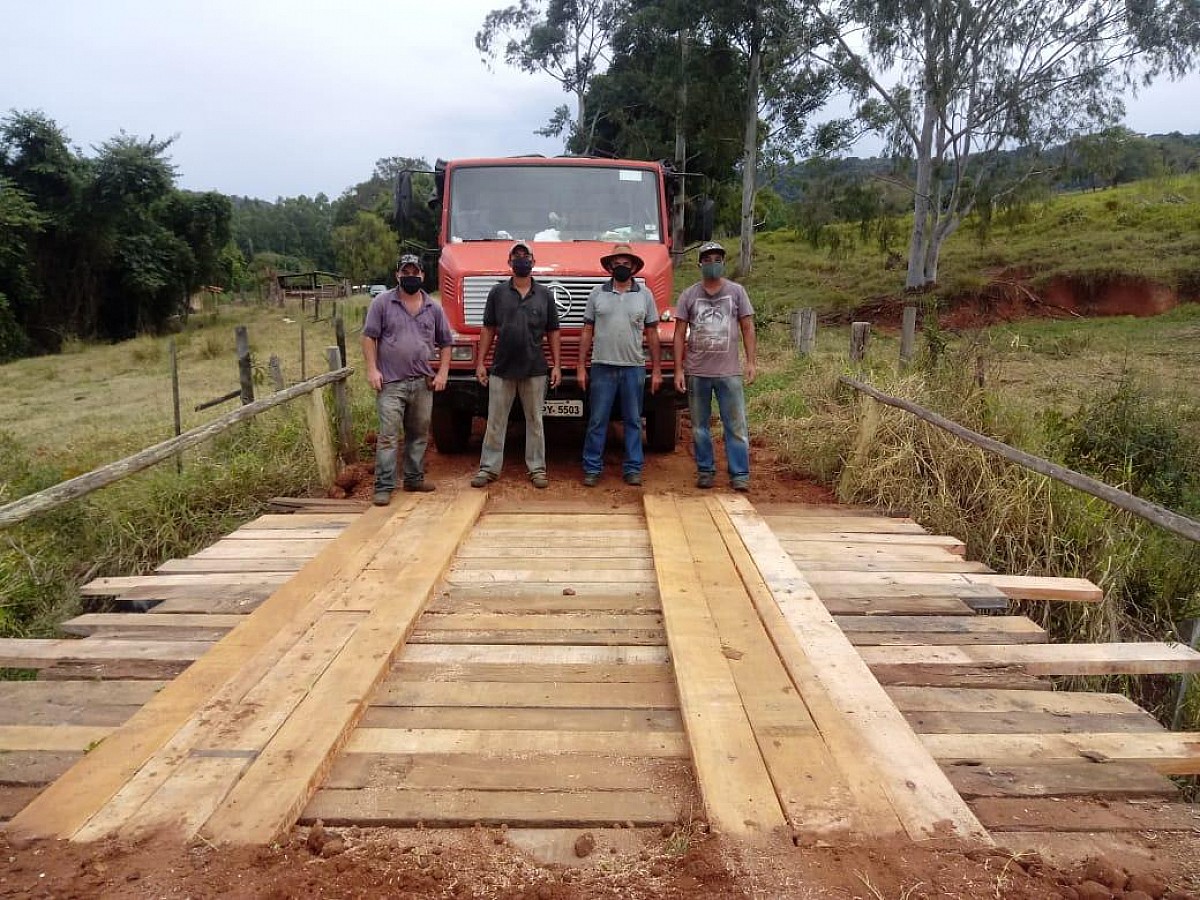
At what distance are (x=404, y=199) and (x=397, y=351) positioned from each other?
6.78 feet

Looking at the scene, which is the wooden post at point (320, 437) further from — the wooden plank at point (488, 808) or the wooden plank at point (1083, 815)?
the wooden plank at point (1083, 815)

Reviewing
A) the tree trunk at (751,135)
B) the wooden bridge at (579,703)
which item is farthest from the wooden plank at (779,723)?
the tree trunk at (751,135)

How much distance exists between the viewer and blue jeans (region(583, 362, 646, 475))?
6426 mm

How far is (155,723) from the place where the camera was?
2.89 m

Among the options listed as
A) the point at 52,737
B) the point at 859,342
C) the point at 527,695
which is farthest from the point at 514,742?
the point at 859,342

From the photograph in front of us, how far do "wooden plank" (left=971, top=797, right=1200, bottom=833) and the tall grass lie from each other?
2.71 m

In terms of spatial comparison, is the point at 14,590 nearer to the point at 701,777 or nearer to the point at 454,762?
the point at 454,762

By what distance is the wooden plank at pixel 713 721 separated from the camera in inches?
96.9

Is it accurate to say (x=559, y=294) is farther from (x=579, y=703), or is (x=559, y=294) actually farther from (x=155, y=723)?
(x=155, y=723)

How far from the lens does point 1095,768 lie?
2775mm

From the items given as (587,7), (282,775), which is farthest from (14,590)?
(587,7)

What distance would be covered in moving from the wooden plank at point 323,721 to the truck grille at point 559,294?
2761 mm

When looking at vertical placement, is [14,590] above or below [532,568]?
below

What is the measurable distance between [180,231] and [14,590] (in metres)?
30.5
